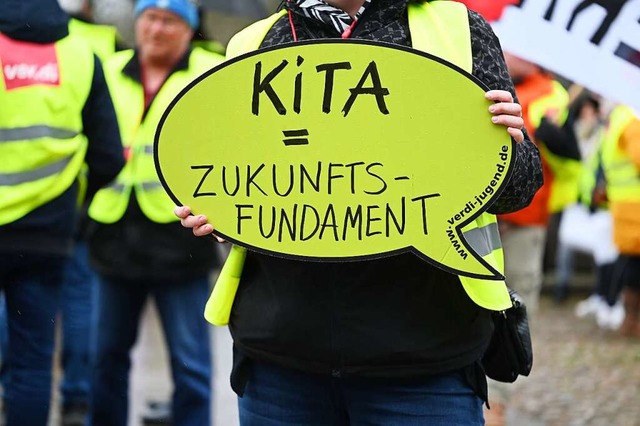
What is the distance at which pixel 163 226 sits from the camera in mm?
4391

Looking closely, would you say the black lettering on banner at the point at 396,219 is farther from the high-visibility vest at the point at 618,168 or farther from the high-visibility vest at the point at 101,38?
the high-visibility vest at the point at 618,168

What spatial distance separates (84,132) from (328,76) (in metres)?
1.89

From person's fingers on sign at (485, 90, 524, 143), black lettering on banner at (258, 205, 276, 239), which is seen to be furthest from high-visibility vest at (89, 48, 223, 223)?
person's fingers on sign at (485, 90, 524, 143)

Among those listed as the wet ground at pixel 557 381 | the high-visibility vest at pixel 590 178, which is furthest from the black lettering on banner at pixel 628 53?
the high-visibility vest at pixel 590 178

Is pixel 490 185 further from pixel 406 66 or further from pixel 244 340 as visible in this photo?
pixel 244 340

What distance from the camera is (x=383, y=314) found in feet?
7.73

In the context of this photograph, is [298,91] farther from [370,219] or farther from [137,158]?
[137,158]

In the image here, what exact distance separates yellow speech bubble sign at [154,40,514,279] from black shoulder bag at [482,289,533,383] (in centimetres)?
37

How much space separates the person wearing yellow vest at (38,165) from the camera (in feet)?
12.1

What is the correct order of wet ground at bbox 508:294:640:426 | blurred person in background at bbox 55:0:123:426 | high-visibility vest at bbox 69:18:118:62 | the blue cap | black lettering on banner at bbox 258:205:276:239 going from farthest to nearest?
wet ground at bbox 508:294:640:426 → high-visibility vest at bbox 69:18:118:62 → blurred person in background at bbox 55:0:123:426 → the blue cap → black lettering on banner at bbox 258:205:276:239

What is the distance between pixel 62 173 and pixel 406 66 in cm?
188

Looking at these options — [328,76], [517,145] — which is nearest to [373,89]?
[328,76]

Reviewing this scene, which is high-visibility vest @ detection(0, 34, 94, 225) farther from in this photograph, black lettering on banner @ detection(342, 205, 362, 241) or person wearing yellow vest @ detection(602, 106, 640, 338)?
person wearing yellow vest @ detection(602, 106, 640, 338)

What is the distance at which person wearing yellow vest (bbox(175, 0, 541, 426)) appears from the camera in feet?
7.73
